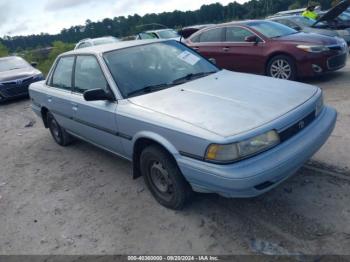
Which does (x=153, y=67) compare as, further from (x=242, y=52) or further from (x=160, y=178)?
(x=242, y=52)

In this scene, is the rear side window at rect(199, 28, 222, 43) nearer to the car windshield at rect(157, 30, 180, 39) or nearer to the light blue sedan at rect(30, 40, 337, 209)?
the light blue sedan at rect(30, 40, 337, 209)

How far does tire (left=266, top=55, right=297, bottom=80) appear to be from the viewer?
7.27 m

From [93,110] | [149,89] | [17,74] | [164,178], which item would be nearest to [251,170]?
[164,178]

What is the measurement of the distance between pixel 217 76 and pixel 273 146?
1.48 metres

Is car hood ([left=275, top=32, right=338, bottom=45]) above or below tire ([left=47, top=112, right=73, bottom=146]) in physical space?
above

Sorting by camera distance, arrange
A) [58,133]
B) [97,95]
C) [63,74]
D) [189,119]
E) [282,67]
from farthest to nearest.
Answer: [282,67]
[58,133]
[63,74]
[97,95]
[189,119]

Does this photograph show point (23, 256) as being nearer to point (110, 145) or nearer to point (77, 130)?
point (110, 145)

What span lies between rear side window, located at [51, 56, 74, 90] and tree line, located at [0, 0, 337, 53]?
37.4 metres

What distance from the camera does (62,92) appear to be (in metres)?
4.95

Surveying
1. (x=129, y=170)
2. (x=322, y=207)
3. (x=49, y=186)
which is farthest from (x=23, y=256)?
(x=322, y=207)

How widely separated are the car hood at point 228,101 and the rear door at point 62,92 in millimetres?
1629

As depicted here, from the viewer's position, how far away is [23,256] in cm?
316

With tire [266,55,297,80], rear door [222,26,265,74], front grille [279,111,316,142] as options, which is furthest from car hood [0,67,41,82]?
front grille [279,111,316,142]

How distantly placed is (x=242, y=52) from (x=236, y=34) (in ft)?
1.74
